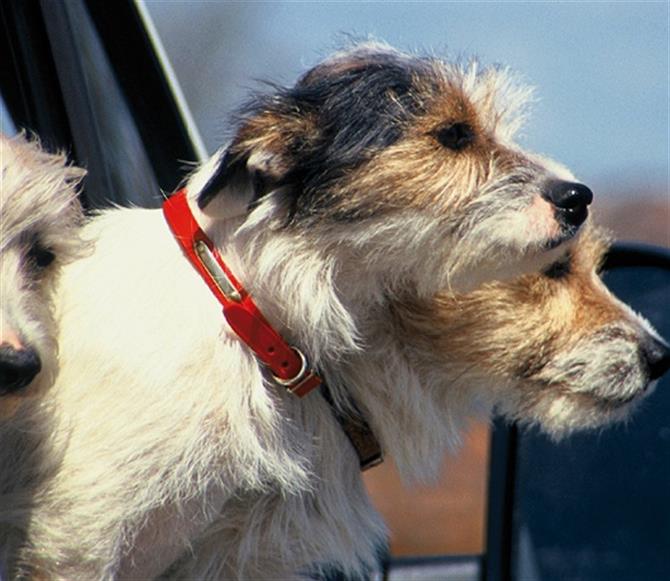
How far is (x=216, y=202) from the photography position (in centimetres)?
326

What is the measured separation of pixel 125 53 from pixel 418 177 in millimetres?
1255

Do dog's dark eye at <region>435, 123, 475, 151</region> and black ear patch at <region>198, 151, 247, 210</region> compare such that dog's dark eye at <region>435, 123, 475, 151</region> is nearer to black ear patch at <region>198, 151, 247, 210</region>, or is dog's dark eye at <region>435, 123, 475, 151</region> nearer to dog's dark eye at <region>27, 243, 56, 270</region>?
black ear patch at <region>198, 151, 247, 210</region>

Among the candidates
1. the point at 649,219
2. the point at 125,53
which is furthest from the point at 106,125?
the point at 649,219

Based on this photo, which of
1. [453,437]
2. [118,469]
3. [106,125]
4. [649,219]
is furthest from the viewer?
[649,219]

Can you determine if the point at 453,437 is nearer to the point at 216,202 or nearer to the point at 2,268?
the point at 216,202

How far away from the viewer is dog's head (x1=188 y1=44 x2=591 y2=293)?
3.28 meters

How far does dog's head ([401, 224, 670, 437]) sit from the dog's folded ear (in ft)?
1.67

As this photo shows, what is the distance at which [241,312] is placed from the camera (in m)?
A: 3.20

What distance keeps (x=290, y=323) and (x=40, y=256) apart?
60cm

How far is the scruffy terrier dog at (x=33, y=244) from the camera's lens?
309 centimetres

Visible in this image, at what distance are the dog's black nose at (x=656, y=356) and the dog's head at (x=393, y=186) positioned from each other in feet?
1.54

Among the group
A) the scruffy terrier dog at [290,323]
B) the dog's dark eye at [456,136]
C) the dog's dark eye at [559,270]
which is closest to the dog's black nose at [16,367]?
the scruffy terrier dog at [290,323]

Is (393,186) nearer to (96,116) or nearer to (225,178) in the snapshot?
(225,178)

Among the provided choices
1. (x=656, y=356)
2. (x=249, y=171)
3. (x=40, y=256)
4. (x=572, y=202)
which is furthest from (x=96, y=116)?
(x=656, y=356)
